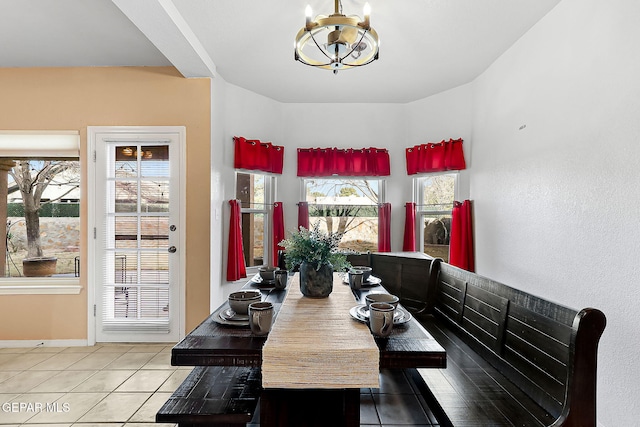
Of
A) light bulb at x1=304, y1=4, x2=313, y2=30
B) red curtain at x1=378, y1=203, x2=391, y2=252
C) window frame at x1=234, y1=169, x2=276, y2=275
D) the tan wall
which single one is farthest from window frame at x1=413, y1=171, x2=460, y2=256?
light bulb at x1=304, y1=4, x2=313, y2=30

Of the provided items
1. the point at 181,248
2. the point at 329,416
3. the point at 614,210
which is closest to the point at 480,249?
the point at 614,210

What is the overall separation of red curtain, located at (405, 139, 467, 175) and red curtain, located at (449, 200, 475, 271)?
1.42 ft

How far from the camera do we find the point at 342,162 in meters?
4.07

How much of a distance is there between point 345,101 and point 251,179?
1.48 meters

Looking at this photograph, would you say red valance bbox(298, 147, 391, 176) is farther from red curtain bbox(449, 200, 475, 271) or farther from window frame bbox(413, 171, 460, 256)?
red curtain bbox(449, 200, 475, 271)

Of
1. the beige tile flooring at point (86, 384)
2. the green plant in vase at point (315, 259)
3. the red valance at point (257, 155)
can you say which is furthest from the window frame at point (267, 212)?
the green plant in vase at point (315, 259)

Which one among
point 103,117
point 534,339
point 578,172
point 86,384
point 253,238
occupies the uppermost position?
point 103,117

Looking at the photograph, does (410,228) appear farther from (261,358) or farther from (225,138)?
(261,358)

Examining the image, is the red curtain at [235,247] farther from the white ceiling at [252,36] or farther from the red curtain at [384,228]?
the red curtain at [384,228]

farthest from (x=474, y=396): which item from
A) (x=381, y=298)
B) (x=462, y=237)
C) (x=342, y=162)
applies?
(x=342, y=162)

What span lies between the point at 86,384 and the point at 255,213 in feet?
7.17

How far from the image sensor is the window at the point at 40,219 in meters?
3.31

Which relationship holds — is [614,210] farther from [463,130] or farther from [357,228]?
[357,228]

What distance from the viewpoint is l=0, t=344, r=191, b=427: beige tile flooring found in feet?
6.79
